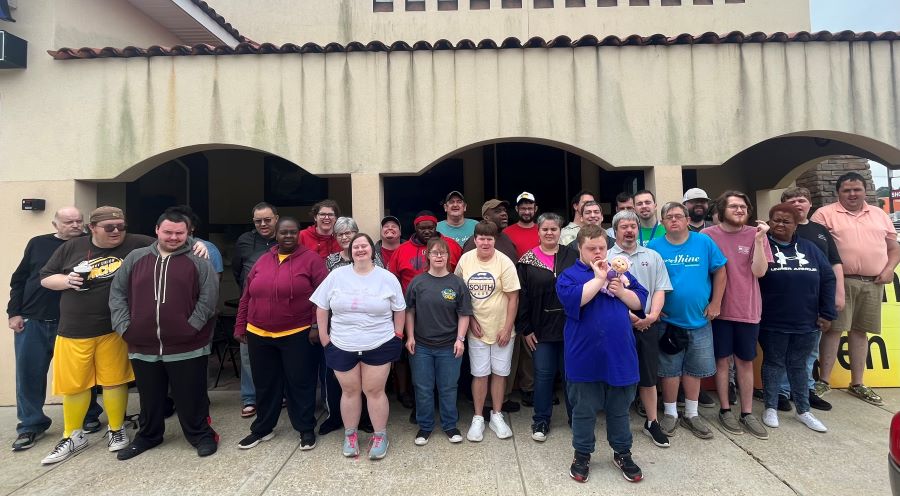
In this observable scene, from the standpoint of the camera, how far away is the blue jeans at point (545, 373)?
12.2 ft

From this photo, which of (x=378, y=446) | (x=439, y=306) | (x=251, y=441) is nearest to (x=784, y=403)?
(x=439, y=306)

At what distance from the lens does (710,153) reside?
16.2ft

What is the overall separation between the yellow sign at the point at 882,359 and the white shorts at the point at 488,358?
12.5ft

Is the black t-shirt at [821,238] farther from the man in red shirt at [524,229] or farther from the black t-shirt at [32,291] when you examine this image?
the black t-shirt at [32,291]

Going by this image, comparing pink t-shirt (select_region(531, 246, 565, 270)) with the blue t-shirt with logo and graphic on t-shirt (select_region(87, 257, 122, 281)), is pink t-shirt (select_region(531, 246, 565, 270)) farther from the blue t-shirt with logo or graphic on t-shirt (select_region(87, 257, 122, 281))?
graphic on t-shirt (select_region(87, 257, 122, 281))

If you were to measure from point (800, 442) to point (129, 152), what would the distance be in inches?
282

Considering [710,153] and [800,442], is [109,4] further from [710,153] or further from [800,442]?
[800,442]

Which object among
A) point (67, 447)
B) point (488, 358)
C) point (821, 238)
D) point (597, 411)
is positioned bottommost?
point (67, 447)

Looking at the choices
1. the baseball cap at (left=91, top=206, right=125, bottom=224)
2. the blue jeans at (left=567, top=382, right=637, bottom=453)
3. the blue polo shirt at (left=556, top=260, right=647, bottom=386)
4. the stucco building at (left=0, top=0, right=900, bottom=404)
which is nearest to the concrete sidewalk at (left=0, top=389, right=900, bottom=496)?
the blue jeans at (left=567, top=382, right=637, bottom=453)

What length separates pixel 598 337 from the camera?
3.00 meters

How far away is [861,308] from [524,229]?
349cm

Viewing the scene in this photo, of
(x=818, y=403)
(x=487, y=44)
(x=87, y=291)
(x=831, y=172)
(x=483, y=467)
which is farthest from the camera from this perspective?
(x=831, y=172)

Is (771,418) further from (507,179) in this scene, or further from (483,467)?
(507,179)

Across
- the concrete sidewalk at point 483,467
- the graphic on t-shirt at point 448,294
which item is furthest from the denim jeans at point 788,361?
the graphic on t-shirt at point 448,294
